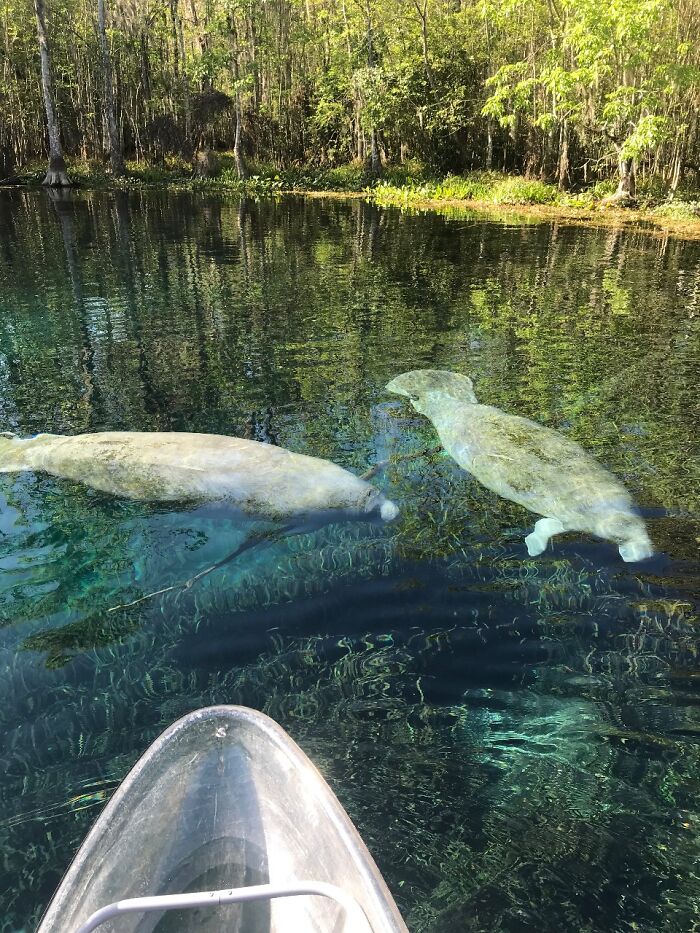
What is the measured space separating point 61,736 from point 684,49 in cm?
2594

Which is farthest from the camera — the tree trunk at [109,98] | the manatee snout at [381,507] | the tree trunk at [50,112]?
the tree trunk at [109,98]

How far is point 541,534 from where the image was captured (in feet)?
14.8

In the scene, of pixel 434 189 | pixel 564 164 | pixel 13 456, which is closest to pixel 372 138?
pixel 434 189

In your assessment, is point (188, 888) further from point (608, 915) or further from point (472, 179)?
point (472, 179)

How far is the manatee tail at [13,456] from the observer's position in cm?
550

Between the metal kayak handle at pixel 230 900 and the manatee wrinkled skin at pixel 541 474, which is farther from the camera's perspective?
the manatee wrinkled skin at pixel 541 474

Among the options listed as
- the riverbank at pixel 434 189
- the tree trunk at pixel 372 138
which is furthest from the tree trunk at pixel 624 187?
the tree trunk at pixel 372 138

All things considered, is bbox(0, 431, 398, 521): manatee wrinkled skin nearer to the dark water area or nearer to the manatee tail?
the manatee tail

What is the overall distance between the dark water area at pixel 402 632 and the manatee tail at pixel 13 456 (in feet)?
1.21

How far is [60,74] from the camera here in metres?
37.1

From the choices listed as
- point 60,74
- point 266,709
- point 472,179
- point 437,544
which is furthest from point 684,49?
point 60,74

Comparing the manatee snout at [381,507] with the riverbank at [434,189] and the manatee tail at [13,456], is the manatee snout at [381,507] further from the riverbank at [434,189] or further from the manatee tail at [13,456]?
the riverbank at [434,189]

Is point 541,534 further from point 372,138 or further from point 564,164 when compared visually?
point 372,138

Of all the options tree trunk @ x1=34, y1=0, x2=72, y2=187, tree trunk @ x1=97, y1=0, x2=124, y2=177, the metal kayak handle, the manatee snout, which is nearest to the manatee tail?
the manatee snout
